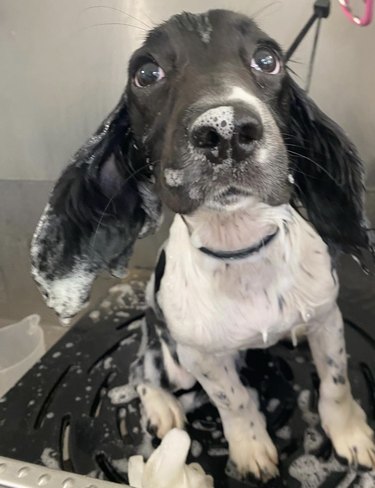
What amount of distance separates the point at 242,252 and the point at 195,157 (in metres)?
0.22

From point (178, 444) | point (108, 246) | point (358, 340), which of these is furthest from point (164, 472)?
point (358, 340)

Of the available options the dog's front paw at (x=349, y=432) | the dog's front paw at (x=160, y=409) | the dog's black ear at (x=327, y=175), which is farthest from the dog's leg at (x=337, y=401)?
the dog's front paw at (x=160, y=409)

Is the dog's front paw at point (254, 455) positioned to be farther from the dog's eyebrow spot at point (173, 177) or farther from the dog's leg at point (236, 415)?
the dog's eyebrow spot at point (173, 177)

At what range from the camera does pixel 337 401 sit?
0.86m

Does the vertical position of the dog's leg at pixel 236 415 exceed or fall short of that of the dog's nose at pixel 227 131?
it falls short

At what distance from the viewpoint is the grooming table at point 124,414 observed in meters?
0.86

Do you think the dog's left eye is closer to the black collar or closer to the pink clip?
the black collar

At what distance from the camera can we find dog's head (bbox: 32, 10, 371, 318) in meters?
0.59

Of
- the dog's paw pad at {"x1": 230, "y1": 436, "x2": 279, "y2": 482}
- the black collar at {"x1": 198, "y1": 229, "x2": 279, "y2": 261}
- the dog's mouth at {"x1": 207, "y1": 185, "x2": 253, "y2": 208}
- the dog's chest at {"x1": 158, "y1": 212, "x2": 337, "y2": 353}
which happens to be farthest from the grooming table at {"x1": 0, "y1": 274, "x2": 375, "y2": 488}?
the dog's mouth at {"x1": 207, "y1": 185, "x2": 253, "y2": 208}

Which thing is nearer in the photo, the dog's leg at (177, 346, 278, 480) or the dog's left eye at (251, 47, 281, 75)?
the dog's left eye at (251, 47, 281, 75)

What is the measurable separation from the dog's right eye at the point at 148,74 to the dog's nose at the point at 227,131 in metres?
0.18

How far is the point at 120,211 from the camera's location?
87cm

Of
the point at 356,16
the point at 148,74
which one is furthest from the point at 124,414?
the point at 356,16

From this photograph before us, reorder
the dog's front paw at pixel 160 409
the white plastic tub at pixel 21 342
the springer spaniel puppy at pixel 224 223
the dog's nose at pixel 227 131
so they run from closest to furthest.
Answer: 1. the dog's nose at pixel 227 131
2. the springer spaniel puppy at pixel 224 223
3. the dog's front paw at pixel 160 409
4. the white plastic tub at pixel 21 342
